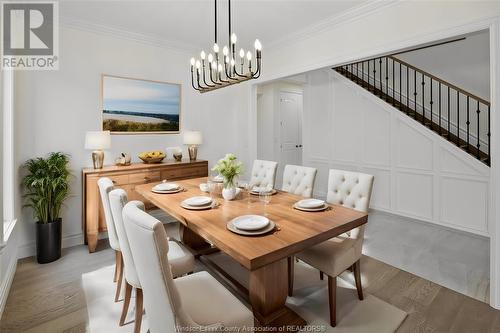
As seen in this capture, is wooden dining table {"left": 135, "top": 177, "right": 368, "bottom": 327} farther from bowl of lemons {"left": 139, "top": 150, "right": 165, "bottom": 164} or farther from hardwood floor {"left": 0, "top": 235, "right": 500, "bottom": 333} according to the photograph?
bowl of lemons {"left": 139, "top": 150, "right": 165, "bottom": 164}

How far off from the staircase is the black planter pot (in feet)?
16.7

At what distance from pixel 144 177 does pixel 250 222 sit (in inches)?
91.5

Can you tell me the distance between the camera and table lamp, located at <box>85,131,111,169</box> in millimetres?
3277

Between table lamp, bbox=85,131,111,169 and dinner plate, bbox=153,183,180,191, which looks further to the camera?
table lamp, bbox=85,131,111,169

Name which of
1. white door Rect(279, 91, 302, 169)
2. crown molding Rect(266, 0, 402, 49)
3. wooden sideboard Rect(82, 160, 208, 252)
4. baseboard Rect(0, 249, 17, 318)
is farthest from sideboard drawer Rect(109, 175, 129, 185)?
white door Rect(279, 91, 302, 169)

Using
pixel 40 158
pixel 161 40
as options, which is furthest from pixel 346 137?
pixel 40 158

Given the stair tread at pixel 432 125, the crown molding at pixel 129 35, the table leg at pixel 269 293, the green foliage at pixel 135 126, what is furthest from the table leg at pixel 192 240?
the stair tread at pixel 432 125

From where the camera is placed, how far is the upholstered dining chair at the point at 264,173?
10.5 ft

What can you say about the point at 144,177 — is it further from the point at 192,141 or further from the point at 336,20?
the point at 336,20

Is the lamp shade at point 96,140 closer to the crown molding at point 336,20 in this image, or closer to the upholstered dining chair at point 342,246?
the upholstered dining chair at point 342,246

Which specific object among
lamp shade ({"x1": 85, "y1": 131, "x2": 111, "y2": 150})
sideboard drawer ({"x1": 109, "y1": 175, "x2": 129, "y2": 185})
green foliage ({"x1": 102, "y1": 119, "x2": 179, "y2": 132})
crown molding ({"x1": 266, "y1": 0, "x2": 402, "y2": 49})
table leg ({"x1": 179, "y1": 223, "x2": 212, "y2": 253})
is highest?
crown molding ({"x1": 266, "y1": 0, "x2": 402, "y2": 49})

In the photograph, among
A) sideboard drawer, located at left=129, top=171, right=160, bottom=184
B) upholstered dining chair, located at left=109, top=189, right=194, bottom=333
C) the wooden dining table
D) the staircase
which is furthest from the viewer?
the staircase

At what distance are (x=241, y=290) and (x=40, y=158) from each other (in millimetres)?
2654

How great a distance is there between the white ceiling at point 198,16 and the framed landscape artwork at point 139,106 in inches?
27.1
